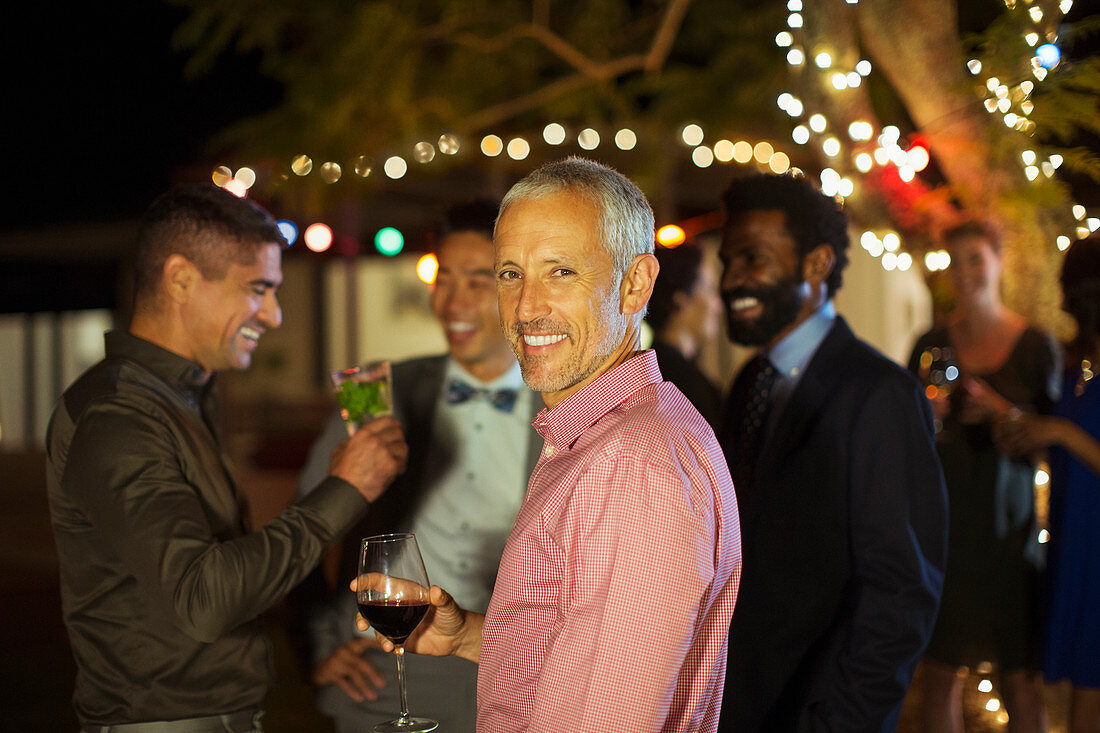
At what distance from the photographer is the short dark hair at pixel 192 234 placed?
2.37 m

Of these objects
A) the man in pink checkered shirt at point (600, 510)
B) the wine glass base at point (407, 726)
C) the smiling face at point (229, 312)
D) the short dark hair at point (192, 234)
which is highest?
the short dark hair at point (192, 234)

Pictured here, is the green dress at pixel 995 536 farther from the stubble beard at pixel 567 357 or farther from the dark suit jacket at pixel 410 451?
the stubble beard at pixel 567 357

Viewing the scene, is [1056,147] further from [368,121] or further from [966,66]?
[368,121]

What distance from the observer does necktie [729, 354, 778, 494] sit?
2.74 meters

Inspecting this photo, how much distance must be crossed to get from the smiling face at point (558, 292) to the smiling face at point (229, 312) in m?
0.98

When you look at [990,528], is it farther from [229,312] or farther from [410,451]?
[229,312]

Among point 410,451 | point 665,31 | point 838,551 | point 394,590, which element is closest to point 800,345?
point 838,551

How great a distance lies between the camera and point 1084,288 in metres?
3.55

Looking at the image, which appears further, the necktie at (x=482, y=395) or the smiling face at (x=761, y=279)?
the necktie at (x=482, y=395)

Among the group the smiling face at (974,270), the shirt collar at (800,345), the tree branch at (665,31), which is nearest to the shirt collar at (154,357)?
the shirt collar at (800,345)

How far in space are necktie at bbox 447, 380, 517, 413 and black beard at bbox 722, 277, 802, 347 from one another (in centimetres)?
76

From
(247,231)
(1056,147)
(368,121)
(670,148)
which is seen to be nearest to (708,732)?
(247,231)

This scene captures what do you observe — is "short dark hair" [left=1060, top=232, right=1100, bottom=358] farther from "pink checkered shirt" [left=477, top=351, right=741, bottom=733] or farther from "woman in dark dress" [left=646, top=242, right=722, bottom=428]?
"pink checkered shirt" [left=477, top=351, right=741, bottom=733]

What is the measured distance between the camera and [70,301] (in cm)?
1645
